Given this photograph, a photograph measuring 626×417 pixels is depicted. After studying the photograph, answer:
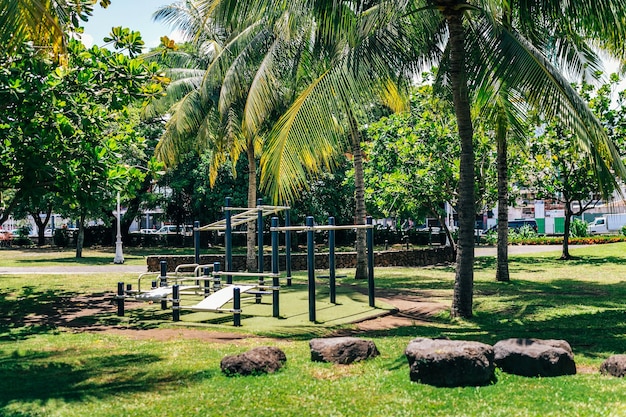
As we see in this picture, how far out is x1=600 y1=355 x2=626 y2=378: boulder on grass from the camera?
738 cm

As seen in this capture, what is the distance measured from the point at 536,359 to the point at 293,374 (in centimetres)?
275

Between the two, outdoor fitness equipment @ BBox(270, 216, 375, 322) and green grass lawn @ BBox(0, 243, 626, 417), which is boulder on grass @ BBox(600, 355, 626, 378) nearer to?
green grass lawn @ BBox(0, 243, 626, 417)

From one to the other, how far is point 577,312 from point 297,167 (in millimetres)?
6275

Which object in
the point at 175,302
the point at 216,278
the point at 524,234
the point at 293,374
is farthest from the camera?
the point at 524,234

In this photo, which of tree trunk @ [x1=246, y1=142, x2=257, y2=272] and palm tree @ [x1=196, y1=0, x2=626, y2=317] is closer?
palm tree @ [x1=196, y1=0, x2=626, y2=317]

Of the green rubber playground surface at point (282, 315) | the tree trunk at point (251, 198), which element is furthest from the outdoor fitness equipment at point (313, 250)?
the tree trunk at point (251, 198)

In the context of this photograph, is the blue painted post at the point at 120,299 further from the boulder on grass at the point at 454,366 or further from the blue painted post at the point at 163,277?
the boulder on grass at the point at 454,366

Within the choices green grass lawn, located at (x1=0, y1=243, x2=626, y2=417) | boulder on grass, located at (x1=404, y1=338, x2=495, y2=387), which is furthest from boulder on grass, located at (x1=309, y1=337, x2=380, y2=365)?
boulder on grass, located at (x1=404, y1=338, x2=495, y2=387)

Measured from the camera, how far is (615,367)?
24.4ft

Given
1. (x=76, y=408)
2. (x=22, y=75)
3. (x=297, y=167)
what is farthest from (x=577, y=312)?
(x=22, y=75)

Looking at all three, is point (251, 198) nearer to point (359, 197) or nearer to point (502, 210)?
point (359, 197)

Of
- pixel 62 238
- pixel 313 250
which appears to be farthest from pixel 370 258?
pixel 62 238

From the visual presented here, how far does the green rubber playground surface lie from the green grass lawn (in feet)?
0.33

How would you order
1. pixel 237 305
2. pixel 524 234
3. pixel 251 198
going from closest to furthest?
1. pixel 237 305
2. pixel 251 198
3. pixel 524 234
